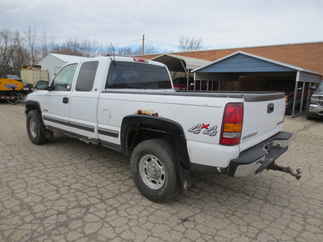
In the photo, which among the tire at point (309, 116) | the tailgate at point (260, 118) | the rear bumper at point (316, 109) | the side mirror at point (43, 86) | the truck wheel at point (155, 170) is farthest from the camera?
the tire at point (309, 116)

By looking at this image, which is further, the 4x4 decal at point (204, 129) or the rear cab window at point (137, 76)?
the rear cab window at point (137, 76)

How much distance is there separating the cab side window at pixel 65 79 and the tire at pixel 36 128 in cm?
116

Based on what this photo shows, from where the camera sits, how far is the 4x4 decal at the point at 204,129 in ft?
7.45

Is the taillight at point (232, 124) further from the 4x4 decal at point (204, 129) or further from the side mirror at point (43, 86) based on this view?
the side mirror at point (43, 86)

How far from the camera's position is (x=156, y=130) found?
9.40 ft

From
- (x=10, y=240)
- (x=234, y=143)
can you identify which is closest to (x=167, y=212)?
(x=234, y=143)

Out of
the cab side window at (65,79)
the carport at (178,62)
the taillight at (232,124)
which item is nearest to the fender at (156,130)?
the taillight at (232,124)

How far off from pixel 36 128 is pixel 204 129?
473 cm

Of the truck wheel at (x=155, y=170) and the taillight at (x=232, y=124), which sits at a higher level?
the taillight at (x=232, y=124)

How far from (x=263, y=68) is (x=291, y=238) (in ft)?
36.9

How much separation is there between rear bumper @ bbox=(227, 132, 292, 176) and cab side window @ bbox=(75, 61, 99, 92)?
270 centimetres

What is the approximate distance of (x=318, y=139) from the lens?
6863mm

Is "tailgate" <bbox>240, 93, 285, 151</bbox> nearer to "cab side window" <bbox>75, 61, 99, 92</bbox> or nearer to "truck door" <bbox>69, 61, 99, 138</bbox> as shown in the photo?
"truck door" <bbox>69, 61, 99, 138</bbox>

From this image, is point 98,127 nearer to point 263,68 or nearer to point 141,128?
point 141,128
